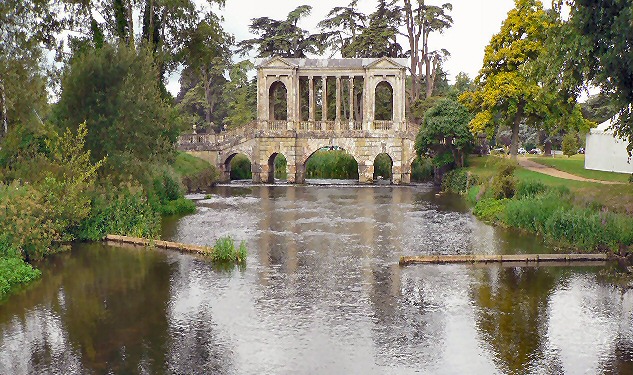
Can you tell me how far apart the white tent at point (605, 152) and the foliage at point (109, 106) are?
28558mm

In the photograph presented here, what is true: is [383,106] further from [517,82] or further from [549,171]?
[549,171]

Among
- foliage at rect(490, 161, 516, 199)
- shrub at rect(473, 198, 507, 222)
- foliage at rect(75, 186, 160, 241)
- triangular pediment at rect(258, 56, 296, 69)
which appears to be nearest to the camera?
foliage at rect(75, 186, 160, 241)

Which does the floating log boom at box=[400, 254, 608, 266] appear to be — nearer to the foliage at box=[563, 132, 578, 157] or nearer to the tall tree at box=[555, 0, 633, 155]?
the tall tree at box=[555, 0, 633, 155]

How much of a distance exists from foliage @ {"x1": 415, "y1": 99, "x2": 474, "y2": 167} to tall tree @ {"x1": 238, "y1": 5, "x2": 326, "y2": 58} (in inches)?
896

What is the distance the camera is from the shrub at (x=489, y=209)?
112 feet

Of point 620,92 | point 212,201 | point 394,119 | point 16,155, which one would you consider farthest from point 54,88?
point 394,119

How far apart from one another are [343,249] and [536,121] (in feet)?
89.1

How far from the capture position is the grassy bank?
25.1 meters

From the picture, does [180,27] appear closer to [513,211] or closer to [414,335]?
[513,211]

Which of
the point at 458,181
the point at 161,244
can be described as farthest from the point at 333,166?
the point at 161,244

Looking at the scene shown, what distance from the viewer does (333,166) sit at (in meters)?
66.2

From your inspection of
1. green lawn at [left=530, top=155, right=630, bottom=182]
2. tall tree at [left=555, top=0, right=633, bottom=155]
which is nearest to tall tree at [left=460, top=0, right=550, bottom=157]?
green lawn at [left=530, top=155, right=630, bottom=182]

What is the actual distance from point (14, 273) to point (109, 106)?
10988 millimetres

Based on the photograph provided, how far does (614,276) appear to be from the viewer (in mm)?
21781
